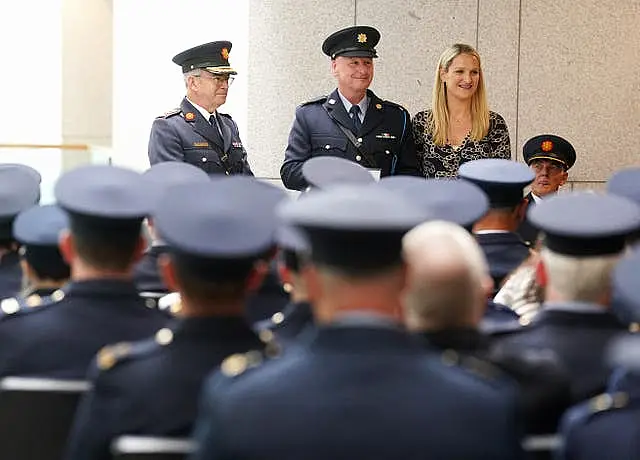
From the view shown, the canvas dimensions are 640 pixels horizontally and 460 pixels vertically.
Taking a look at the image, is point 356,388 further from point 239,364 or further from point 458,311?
point 458,311

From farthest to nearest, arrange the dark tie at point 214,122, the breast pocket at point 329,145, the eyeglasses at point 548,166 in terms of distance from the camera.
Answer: the eyeglasses at point 548,166, the dark tie at point 214,122, the breast pocket at point 329,145

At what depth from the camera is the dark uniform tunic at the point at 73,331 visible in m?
3.21

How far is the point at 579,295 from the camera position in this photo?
3.14 metres

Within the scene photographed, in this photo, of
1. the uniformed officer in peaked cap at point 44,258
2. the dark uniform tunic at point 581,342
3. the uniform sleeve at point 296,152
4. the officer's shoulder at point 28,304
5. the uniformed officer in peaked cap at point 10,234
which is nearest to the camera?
the dark uniform tunic at point 581,342

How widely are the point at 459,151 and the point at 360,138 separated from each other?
0.52 metres

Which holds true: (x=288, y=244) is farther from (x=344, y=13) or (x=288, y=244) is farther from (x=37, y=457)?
(x=344, y=13)

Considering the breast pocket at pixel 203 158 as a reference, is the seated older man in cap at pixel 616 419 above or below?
below

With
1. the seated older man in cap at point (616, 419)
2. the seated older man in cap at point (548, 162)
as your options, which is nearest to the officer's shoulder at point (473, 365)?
the seated older man in cap at point (616, 419)

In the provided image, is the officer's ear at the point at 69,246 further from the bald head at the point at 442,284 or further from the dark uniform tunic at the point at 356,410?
the dark uniform tunic at the point at 356,410

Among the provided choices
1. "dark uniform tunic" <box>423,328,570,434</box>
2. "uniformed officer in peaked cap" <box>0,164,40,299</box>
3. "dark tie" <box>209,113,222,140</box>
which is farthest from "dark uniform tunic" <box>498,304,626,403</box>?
"dark tie" <box>209,113,222,140</box>

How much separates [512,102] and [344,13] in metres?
1.15

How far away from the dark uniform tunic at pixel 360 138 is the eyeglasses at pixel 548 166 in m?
0.79

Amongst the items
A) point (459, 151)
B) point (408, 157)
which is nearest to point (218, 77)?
point (408, 157)

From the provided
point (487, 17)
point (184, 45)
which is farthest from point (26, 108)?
point (487, 17)
